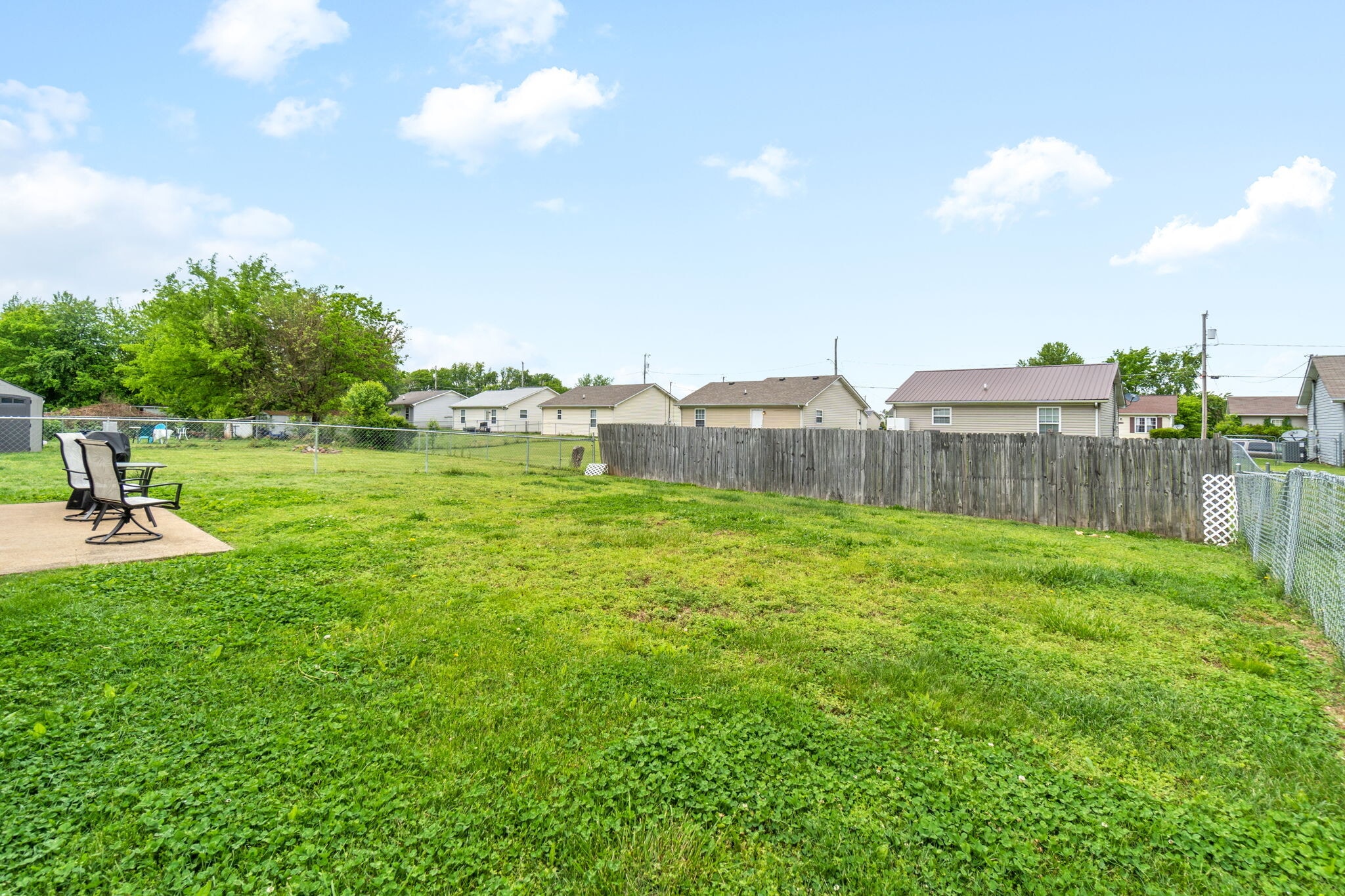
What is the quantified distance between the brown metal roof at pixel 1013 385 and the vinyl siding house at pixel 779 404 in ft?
16.8

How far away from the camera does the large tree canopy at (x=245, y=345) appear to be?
30062 millimetres

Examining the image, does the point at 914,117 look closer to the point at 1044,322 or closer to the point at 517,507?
the point at 517,507

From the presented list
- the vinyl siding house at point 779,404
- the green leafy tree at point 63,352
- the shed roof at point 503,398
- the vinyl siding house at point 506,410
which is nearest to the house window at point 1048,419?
the vinyl siding house at point 779,404

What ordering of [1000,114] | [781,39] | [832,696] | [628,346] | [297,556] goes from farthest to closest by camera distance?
[628,346], [1000,114], [781,39], [297,556], [832,696]

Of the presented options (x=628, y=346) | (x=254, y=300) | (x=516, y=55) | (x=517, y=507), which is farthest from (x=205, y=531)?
(x=628, y=346)

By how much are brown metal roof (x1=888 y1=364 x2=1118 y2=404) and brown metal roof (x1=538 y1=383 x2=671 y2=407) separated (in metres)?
20.1

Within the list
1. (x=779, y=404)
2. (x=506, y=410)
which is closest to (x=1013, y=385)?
(x=779, y=404)

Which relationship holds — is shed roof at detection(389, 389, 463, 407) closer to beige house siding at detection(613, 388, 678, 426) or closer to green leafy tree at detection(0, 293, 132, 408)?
green leafy tree at detection(0, 293, 132, 408)

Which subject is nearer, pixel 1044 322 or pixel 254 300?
pixel 1044 322

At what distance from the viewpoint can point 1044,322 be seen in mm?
30016

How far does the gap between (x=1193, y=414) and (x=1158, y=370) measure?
104ft

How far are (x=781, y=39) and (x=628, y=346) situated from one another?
156 ft

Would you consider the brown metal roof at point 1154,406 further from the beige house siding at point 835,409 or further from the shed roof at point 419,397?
the shed roof at point 419,397

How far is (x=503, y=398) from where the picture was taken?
50281 millimetres
